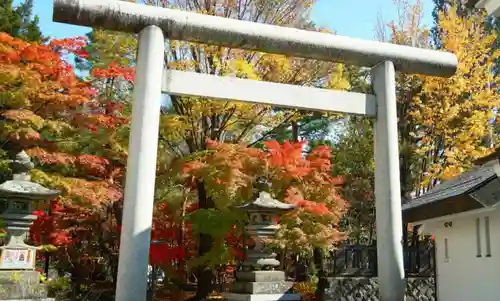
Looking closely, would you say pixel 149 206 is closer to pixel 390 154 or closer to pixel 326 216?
pixel 390 154

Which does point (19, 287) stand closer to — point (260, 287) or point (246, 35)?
point (260, 287)

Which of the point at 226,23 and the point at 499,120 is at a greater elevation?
the point at 499,120

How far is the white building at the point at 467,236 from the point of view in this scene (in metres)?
8.24

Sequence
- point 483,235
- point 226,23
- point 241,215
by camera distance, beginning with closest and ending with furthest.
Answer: point 226,23, point 483,235, point 241,215

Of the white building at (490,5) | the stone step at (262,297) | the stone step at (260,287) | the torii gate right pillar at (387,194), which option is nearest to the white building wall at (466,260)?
the torii gate right pillar at (387,194)

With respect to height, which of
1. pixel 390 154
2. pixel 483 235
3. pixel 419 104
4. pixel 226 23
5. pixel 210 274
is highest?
pixel 419 104

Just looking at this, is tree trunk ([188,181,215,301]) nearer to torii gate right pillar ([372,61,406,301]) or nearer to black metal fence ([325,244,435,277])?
black metal fence ([325,244,435,277])

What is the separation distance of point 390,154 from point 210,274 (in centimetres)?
1064

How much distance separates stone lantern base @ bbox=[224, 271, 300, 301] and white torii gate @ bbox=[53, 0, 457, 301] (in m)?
2.47

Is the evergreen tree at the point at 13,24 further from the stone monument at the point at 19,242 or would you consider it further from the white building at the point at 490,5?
the white building at the point at 490,5

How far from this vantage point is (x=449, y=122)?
59.2 ft

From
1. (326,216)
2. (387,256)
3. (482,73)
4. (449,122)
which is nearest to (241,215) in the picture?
(326,216)

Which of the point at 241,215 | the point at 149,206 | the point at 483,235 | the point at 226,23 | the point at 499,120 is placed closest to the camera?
the point at 149,206

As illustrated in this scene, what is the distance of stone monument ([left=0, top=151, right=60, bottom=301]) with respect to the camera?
8.48m
